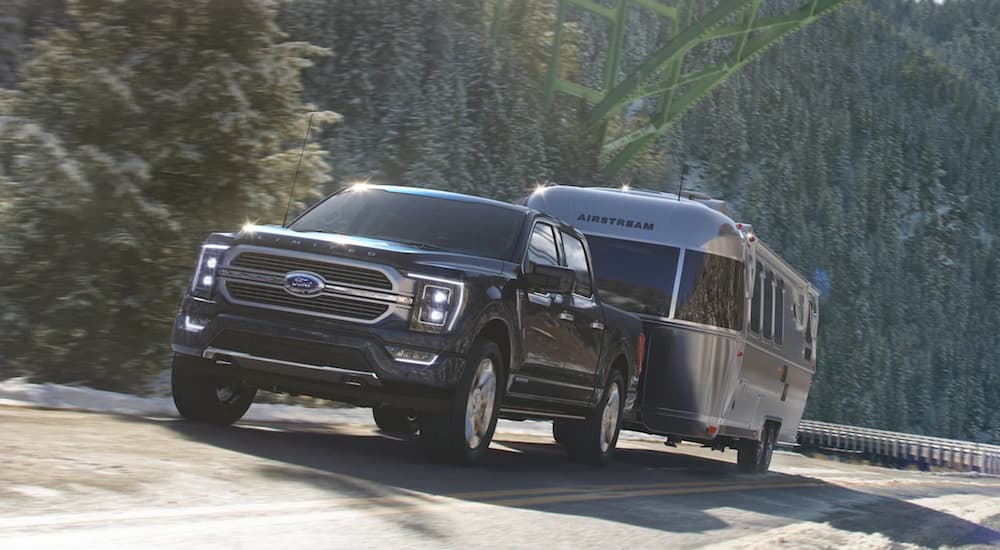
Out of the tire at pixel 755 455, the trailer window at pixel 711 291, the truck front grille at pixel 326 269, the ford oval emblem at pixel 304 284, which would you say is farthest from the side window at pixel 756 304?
the ford oval emblem at pixel 304 284

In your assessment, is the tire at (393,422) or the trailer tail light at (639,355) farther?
the trailer tail light at (639,355)

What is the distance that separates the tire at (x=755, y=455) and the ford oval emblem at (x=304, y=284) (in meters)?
8.91

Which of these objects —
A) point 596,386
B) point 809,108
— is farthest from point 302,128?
point 809,108

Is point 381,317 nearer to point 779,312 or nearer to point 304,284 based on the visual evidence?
point 304,284

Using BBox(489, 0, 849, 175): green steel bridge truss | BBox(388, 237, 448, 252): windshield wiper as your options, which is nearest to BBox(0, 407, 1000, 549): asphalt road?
BBox(388, 237, 448, 252): windshield wiper

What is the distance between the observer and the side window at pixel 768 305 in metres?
16.6

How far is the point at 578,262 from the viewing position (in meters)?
12.5

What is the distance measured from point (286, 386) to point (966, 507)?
791 cm

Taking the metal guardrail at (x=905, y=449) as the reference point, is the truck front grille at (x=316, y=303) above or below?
below

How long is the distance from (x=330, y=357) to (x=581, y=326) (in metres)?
3.06

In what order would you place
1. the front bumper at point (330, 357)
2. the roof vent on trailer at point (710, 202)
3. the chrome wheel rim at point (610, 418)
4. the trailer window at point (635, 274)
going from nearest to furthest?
1. the front bumper at point (330, 357)
2. the chrome wheel rim at point (610, 418)
3. the trailer window at point (635, 274)
4. the roof vent on trailer at point (710, 202)

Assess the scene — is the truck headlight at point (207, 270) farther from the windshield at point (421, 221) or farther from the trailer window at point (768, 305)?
the trailer window at point (768, 305)

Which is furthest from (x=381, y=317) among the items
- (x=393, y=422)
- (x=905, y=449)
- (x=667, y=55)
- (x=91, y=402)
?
(x=667, y=55)

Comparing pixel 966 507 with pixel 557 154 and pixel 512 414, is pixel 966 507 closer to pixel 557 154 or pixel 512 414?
pixel 512 414
